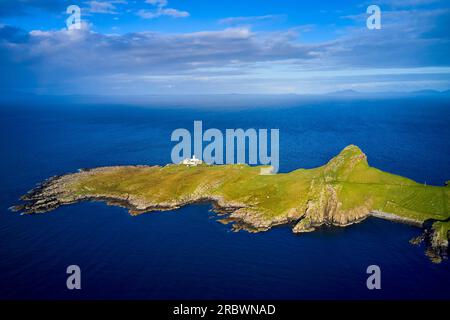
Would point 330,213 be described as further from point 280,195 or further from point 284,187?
point 284,187

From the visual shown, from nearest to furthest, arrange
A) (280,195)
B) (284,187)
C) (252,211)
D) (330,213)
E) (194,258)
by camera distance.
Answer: (194,258), (330,213), (252,211), (280,195), (284,187)

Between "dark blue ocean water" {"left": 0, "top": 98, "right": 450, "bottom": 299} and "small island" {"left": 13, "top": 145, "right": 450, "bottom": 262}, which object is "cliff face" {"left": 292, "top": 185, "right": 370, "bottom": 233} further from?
"dark blue ocean water" {"left": 0, "top": 98, "right": 450, "bottom": 299}

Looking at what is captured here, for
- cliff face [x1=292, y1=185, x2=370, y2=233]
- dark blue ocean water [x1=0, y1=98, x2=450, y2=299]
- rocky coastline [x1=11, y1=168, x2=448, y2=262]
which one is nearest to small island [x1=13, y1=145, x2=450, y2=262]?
cliff face [x1=292, y1=185, x2=370, y2=233]

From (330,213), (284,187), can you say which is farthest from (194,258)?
(284,187)

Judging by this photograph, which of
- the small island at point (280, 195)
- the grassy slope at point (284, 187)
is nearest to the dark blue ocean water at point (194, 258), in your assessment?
the small island at point (280, 195)

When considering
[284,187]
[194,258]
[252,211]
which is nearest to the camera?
[194,258]
